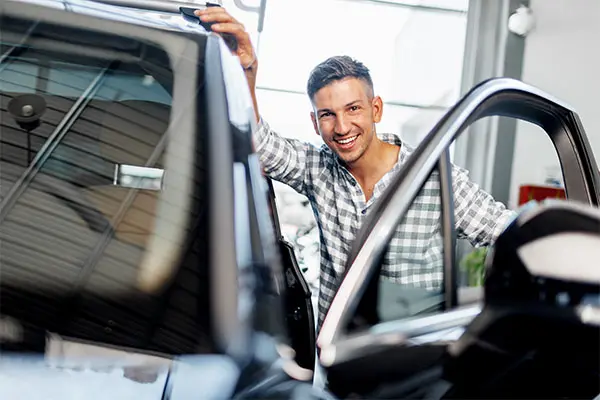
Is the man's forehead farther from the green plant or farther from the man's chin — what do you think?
the green plant

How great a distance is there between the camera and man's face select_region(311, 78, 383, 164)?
117 centimetres

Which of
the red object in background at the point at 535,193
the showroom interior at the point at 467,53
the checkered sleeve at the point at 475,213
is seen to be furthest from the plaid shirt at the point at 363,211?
the red object in background at the point at 535,193

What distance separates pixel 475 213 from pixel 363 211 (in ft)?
0.51

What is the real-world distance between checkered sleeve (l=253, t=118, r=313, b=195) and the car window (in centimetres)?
47

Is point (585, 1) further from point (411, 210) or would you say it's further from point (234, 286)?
point (234, 286)

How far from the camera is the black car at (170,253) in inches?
18.6

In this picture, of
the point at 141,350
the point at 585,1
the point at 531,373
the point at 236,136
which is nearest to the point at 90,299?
Result: the point at 141,350

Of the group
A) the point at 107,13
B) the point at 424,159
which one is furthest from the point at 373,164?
the point at 107,13

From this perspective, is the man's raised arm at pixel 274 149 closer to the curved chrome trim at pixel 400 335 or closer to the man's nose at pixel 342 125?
the man's nose at pixel 342 125

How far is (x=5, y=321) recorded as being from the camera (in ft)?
1.50

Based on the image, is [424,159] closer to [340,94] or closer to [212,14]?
[212,14]

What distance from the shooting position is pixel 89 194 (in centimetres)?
57

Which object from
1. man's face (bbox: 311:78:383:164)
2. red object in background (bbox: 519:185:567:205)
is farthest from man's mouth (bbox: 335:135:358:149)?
red object in background (bbox: 519:185:567:205)

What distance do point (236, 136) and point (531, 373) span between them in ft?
1.23
